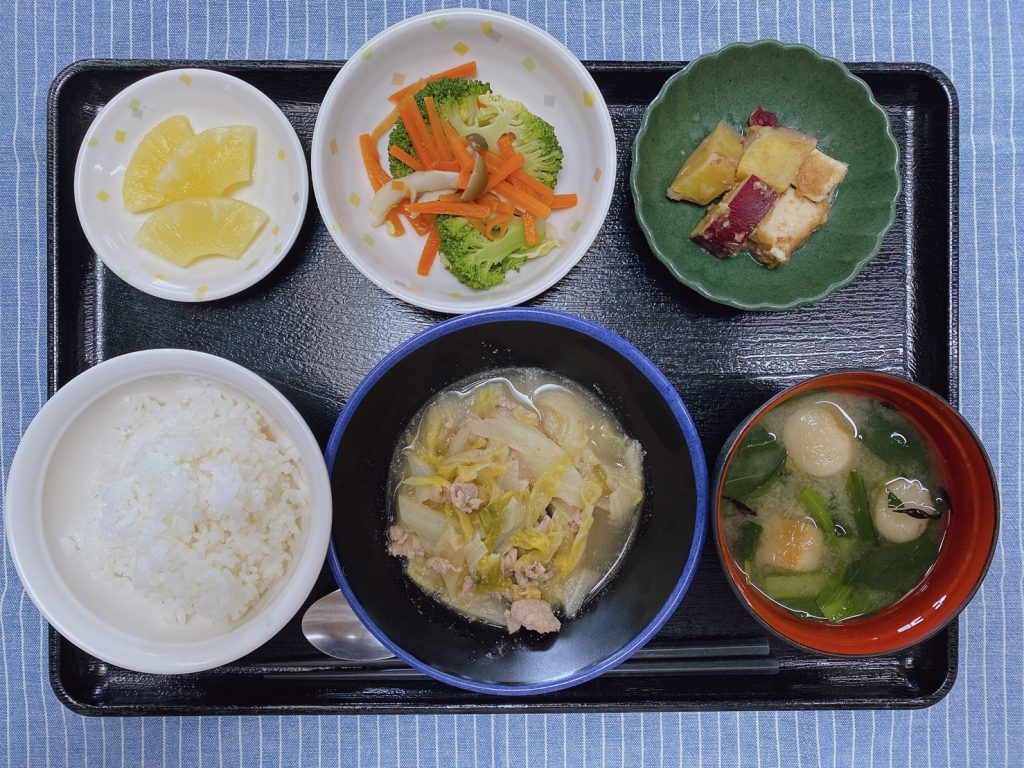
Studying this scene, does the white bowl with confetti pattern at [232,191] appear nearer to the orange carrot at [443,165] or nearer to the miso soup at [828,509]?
the orange carrot at [443,165]

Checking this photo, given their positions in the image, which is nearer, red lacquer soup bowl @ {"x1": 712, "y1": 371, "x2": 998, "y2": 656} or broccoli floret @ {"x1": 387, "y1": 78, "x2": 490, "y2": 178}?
red lacquer soup bowl @ {"x1": 712, "y1": 371, "x2": 998, "y2": 656}

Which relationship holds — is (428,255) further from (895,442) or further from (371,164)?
(895,442)

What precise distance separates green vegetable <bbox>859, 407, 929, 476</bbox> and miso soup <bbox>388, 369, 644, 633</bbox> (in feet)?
2.12

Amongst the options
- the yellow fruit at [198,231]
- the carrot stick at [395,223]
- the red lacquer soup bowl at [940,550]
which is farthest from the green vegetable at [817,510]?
the yellow fruit at [198,231]

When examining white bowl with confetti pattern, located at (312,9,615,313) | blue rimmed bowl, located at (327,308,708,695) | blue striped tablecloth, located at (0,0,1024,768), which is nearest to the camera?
blue rimmed bowl, located at (327,308,708,695)

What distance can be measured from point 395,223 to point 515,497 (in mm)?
861

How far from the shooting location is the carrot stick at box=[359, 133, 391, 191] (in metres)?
2.08

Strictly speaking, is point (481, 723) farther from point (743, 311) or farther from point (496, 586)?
point (743, 311)

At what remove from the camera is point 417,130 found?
2010mm

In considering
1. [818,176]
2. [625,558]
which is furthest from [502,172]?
[625,558]

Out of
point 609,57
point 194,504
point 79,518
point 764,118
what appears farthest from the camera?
point 609,57

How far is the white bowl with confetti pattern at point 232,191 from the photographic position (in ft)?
6.48

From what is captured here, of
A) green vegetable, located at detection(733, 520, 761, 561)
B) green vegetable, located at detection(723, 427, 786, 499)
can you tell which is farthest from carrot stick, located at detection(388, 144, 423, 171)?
green vegetable, located at detection(733, 520, 761, 561)

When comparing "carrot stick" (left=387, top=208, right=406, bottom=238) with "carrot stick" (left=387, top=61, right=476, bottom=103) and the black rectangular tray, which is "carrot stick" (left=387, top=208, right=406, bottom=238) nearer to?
the black rectangular tray
